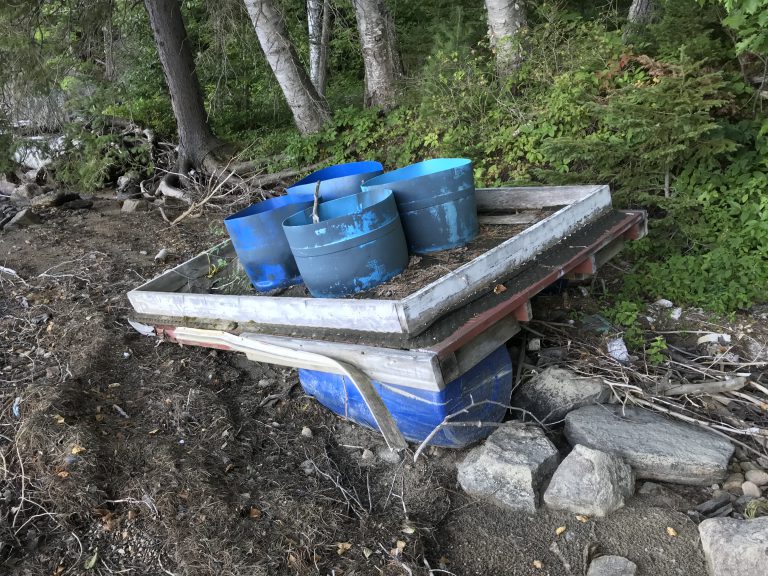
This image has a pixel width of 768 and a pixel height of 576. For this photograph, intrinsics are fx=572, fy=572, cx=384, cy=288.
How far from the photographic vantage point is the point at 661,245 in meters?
4.48

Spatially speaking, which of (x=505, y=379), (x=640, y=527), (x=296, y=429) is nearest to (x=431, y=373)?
(x=505, y=379)

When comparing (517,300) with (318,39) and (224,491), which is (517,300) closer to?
(224,491)

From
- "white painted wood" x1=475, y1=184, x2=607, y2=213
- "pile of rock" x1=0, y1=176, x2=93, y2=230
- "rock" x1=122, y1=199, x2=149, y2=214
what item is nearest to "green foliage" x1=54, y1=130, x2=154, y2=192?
"pile of rock" x1=0, y1=176, x2=93, y2=230

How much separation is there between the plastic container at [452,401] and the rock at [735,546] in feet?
3.65

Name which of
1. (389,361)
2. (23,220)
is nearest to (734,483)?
(389,361)

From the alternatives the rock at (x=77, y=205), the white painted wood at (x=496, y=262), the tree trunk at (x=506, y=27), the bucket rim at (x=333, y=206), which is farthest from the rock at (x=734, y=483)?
the rock at (x=77, y=205)

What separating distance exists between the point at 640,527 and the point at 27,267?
6.17 m

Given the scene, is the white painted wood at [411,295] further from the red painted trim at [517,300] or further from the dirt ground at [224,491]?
the dirt ground at [224,491]

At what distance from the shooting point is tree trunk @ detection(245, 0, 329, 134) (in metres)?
7.08

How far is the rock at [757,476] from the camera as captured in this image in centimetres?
271

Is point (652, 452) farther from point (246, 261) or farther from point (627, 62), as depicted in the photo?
point (627, 62)

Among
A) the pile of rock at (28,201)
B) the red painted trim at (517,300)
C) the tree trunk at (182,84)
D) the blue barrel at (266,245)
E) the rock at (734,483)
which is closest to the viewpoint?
the red painted trim at (517,300)

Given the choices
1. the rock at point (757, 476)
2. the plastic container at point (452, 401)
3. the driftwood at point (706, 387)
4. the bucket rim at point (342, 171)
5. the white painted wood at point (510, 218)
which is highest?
the bucket rim at point (342, 171)

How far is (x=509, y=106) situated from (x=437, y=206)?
2.99 meters
